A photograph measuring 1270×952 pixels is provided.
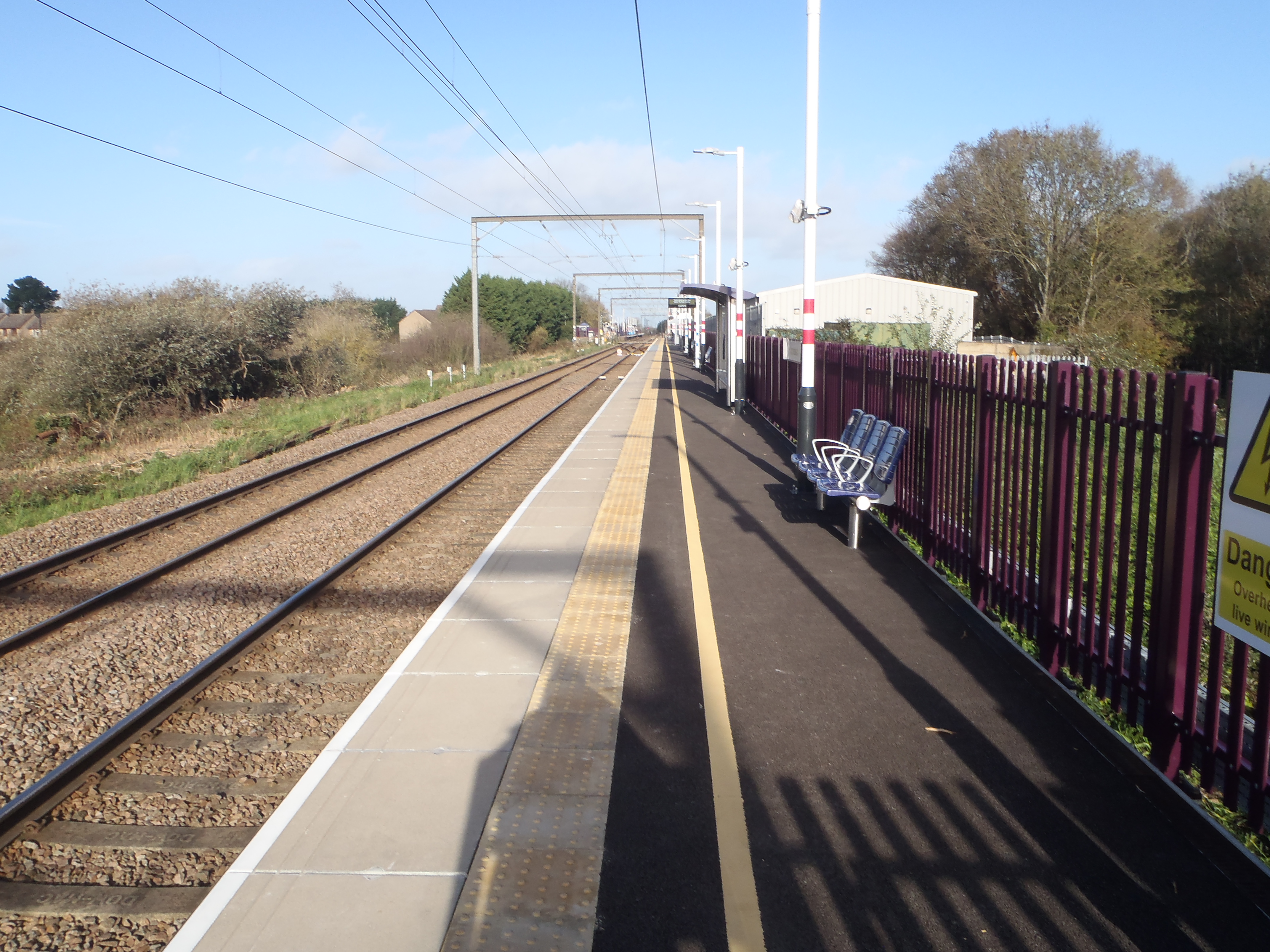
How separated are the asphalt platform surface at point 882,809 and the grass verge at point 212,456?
393 inches

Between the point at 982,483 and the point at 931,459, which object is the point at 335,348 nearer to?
the point at 931,459

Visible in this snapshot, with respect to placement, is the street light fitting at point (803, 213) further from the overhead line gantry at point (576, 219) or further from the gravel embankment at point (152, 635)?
the overhead line gantry at point (576, 219)

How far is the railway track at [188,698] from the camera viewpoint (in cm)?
370

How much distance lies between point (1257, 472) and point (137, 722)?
16.9 feet

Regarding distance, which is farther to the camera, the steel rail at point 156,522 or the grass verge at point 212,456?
the grass verge at point 212,456

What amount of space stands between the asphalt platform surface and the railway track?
175 centimetres

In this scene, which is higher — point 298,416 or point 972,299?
point 972,299

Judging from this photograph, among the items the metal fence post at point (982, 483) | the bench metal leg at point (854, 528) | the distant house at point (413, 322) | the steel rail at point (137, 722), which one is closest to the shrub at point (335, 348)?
the steel rail at point (137, 722)

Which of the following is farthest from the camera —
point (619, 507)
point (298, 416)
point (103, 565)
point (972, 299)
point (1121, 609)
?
point (972, 299)

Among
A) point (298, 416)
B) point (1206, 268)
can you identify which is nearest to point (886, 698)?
point (298, 416)

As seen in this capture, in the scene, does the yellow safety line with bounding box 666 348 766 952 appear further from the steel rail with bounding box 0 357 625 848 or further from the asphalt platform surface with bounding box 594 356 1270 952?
the steel rail with bounding box 0 357 625 848

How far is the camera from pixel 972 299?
1745 inches

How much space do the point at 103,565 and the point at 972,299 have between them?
42086mm

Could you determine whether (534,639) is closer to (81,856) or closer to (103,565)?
(81,856)
